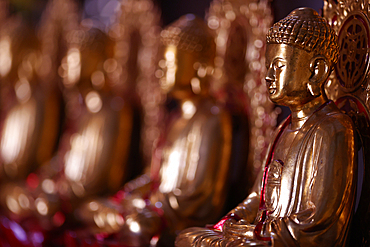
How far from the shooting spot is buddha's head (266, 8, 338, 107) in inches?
62.6

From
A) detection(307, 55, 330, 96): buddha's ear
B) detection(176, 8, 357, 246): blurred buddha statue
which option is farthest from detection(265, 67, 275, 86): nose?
detection(307, 55, 330, 96): buddha's ear

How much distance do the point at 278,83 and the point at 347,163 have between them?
1.14 ft

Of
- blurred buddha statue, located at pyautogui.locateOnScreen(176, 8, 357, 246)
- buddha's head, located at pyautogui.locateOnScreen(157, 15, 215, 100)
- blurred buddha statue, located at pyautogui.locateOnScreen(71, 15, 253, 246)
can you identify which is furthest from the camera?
buddha's head, located at pyautogui.locateOnScreen(157, 15, 215, 100)

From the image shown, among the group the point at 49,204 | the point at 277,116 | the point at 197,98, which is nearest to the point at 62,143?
the point at 49,204

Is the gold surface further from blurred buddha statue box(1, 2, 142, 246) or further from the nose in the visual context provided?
blurred buddha statue box(1, 2, 142, 246)

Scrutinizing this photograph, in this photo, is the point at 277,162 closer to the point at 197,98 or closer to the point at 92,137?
the point at 197,98

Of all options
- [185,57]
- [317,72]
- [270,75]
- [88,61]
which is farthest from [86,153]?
[317,72]

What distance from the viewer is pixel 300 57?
1597 mm

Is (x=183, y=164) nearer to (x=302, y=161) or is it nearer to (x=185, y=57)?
(x=185, y=57)

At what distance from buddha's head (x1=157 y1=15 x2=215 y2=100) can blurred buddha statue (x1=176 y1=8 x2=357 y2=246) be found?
2.76 feet

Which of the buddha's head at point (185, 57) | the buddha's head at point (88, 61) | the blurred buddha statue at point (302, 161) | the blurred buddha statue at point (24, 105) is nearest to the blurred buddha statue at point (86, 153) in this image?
the buddha's head at point (88, 61)

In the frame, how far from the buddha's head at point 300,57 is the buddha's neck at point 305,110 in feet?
0.07

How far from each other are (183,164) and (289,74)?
2.96 feet

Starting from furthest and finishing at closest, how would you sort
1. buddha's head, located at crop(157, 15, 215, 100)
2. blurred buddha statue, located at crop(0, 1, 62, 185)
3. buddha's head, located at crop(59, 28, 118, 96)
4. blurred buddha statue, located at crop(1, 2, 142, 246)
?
blurred buddha statue, located at crop(0, 1, 62, 185) → buddha's head, located at crop(59, 28, 118, 96) → blurred buddha statue, located at crop(1, 2, 142, 246) → buddha's head, located at crop(157, 15, 215, 100)
